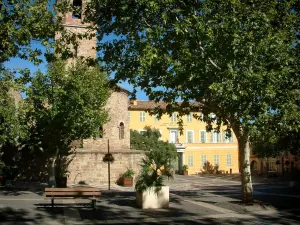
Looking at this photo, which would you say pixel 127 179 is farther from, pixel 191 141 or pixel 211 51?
pixel 191 141

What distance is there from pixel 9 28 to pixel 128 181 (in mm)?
17397

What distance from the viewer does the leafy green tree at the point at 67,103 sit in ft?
58.6

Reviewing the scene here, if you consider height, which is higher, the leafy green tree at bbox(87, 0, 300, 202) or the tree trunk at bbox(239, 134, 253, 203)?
the leafy green tree at bbox(87, 0, 300, 202)

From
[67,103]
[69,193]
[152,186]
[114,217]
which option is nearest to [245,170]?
[152,186]

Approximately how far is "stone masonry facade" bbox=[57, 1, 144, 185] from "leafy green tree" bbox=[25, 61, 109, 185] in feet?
17.2

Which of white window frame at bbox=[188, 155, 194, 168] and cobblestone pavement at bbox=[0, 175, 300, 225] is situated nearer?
cobblestone pavement at bbox=[0, 175, 300, 225]

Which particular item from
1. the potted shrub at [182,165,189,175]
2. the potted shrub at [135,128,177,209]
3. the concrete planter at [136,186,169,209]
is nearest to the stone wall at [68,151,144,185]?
the potted shrub at [135,128,177,209]

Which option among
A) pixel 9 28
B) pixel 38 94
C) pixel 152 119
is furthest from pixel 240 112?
pixel 152 119

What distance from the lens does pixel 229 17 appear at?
1082 centimetres

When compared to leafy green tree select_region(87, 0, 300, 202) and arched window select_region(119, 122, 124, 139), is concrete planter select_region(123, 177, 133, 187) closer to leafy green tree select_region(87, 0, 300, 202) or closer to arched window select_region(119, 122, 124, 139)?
arched window select_region(119, 122, 124, 139)

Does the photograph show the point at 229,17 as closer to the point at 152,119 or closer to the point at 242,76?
A: the point at 242,76

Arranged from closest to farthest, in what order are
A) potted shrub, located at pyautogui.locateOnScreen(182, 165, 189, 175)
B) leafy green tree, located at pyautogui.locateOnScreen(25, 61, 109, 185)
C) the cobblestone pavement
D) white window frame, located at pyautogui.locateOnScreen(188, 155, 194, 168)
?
the cobblestone pavement → leafy green tree, located at pyautogui.locateOnScreen(25, 61, 109, 185) → potted shrub, located at pyautogui.locateOnScreen(182, 165, 189, 175) → white window frame, located at pyautogui.locateOnScreen(188, 155, 194, 168)

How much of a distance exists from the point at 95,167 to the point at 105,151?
5.06ft

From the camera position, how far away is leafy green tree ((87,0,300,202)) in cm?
1059
